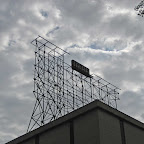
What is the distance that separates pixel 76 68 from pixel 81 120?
1711cm

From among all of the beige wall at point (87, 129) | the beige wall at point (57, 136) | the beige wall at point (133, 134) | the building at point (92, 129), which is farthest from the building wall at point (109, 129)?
the beige wall at point (57, 136)

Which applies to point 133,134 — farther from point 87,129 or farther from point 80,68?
point 80,68

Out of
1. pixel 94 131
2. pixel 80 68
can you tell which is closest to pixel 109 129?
pixel 94 131

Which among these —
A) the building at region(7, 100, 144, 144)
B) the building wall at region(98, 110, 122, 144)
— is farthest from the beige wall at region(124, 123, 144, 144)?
the building wall at region(98, 110, 122, 144)

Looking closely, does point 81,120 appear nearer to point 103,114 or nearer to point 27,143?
point 103,114

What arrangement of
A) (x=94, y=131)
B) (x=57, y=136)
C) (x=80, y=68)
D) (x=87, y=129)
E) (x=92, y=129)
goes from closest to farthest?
(x=94, y=131)
(x=92, y=129)
(x=87, y=129)
(x=57, y=136)
(x=80, y=68)

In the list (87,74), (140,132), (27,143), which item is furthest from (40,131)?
(87,74)

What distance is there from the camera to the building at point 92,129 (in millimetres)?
23219

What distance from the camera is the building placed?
76.2 ft

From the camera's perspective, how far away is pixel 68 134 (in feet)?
82.2

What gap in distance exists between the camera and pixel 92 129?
2316 cm

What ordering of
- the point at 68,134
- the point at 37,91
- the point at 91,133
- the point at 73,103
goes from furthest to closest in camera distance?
the point at 73,103
the point at 37,91
the point at 68,134
the point at 91,133

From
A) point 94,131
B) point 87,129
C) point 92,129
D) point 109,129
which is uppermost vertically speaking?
point 109,129

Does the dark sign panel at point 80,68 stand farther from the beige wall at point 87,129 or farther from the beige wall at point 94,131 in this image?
the beige wall at point 87,129
